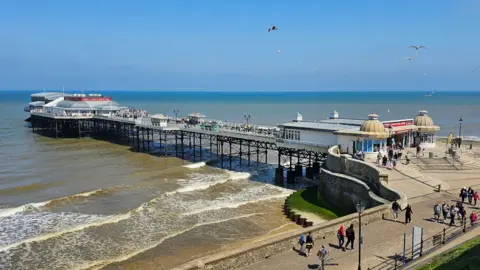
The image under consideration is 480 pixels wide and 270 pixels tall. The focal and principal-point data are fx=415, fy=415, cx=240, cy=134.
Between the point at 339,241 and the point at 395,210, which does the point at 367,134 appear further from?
the point at 339,241

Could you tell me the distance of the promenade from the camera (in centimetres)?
1321

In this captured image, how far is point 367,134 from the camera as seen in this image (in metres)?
27.6

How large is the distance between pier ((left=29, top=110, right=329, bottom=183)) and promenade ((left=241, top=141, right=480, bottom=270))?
943cm

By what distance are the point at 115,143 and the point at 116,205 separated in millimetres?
33494

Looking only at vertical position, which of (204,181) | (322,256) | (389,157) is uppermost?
(389,157)

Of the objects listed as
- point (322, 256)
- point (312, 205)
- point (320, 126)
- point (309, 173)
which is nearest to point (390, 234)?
point (322, 256)

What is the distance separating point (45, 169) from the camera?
40031mm

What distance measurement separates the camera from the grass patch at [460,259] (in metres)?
10.6

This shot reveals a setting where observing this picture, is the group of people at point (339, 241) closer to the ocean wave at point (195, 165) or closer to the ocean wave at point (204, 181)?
the ocean wave at point (204, 181)

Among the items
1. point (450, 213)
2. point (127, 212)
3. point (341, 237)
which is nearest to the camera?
point (341, 237)

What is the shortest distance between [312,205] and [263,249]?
11.9 metres

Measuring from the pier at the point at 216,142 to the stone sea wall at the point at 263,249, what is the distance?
14.8 m

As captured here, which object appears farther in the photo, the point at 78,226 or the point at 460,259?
the point at 78,226

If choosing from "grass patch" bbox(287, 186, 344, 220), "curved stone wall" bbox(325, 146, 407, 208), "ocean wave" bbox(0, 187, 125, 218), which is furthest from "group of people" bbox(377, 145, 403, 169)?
"ocean wave" bbox(0, 187, 125, 218)
